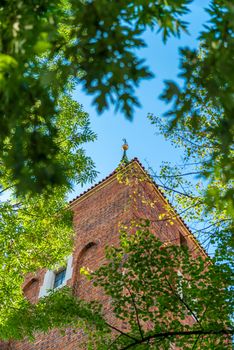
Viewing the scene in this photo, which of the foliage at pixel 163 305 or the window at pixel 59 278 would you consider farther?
the window at pixel 59 278

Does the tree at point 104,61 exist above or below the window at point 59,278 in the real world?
below

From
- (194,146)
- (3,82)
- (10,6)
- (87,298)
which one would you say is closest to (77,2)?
(10,6)

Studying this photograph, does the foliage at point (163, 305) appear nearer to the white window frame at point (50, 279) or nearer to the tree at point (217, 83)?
the tree at point (217, 83)

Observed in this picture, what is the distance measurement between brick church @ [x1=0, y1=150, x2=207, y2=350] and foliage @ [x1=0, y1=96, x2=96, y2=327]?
3249 mm

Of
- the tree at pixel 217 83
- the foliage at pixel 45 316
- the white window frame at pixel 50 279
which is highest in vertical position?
the white window frame at pixel 50 279

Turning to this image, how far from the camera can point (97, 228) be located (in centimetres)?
1634

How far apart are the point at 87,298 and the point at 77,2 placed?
35.2ft

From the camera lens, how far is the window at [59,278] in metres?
16.1

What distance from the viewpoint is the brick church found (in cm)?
1467

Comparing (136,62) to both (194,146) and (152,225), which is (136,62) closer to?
(194,146)

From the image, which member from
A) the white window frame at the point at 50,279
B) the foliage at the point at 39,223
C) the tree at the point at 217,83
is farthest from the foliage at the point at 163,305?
the white window frame at the point at 50,279

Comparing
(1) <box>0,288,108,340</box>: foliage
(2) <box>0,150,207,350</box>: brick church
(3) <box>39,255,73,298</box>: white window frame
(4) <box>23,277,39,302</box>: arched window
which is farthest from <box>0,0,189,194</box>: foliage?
(4) <box>23,277,39,302</box>: arched window

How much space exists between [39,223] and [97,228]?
6231 mm

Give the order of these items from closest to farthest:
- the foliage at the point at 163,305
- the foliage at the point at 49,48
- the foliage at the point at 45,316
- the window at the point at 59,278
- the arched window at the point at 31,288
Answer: the foliage at the point at 49,48, the foliage at the point at 163,305, the foliage at the point at 45,316, the window at the point at 59,278, the arched window at the point at 31,288
